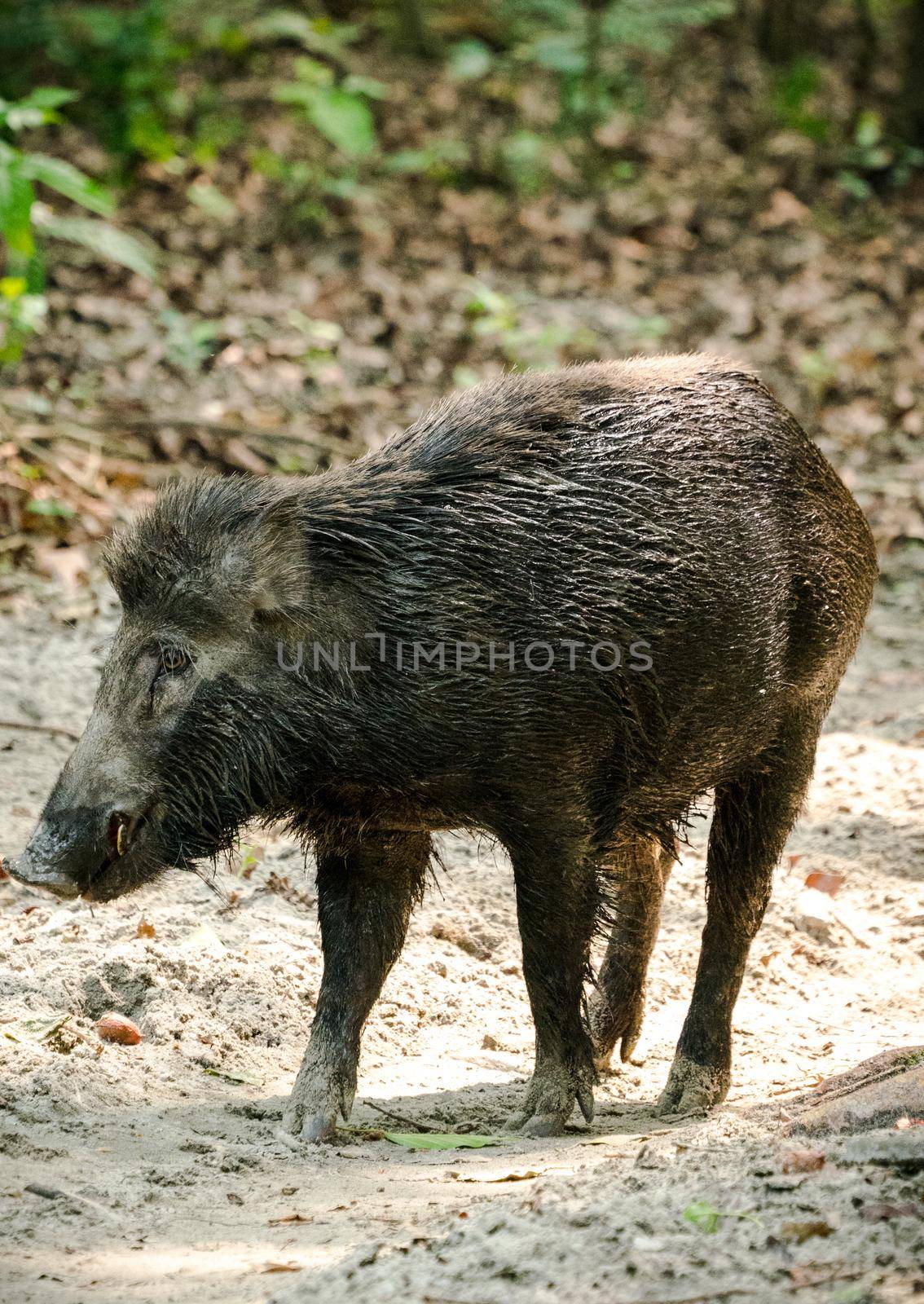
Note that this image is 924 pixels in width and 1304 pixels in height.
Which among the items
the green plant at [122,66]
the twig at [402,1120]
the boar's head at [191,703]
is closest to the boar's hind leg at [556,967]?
the twig at [402,1120]

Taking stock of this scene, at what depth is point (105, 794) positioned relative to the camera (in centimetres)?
415

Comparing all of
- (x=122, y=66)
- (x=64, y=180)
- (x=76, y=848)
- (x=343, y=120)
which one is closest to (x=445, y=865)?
(x=76, y=848)

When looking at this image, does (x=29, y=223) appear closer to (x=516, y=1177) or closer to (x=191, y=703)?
(x=191, y=703)

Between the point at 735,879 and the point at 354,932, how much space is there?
4.21ft

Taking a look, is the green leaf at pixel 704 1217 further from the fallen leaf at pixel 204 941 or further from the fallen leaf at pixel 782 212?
the fallen leaf at pixel 782 212

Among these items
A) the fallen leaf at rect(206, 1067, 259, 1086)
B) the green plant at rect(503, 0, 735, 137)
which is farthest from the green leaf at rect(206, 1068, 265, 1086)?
the green plant at rect(503, 0, 735, 137)

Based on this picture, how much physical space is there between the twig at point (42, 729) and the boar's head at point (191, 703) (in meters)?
2.32

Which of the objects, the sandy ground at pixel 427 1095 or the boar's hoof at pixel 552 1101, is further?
the boar's hoof at pixel 552 1101

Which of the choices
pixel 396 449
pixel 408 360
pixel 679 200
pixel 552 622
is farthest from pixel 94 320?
pixel 552 622

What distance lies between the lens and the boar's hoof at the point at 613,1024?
529 cm

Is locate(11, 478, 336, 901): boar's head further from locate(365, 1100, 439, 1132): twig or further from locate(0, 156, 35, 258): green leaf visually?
locate(0, 156, 35, 258): green leaf

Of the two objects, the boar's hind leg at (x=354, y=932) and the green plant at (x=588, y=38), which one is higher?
the green plant at (x=588, y=38)

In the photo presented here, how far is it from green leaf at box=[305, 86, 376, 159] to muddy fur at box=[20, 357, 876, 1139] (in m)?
7.96

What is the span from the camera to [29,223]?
7488 mm
